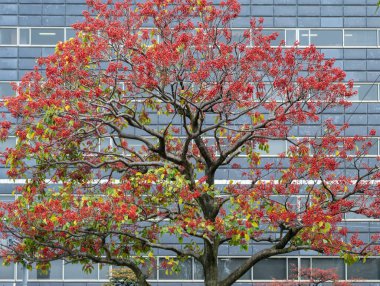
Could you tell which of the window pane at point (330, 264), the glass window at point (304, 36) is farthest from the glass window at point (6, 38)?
the window pane at point (330, 264)

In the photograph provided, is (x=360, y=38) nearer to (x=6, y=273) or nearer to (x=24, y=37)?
(x=24, y=37)

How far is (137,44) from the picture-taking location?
19672 mm

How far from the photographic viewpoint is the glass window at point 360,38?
140 ft

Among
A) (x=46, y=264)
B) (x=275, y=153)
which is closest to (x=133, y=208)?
(x=46, y=264)

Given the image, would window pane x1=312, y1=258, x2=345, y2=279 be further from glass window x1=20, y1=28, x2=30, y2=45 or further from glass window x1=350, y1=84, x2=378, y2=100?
glass window x1=20, y1=28, x2=30, y2=45

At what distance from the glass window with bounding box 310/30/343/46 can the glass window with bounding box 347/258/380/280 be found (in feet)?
29.8

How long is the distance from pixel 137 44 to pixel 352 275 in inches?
978

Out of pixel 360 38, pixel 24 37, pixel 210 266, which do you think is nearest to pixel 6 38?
pixel 24 37

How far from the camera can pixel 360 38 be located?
42.8 meters

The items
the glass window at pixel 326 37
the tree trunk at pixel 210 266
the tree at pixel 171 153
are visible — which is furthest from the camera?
the glass window at pixel 326 37

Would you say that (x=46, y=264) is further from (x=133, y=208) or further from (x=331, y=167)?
(x=331, y=167)

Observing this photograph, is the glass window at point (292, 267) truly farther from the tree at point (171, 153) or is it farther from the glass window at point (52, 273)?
the tree at point (171, 153)

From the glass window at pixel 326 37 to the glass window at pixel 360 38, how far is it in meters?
0.30

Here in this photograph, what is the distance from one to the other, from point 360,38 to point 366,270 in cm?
962
